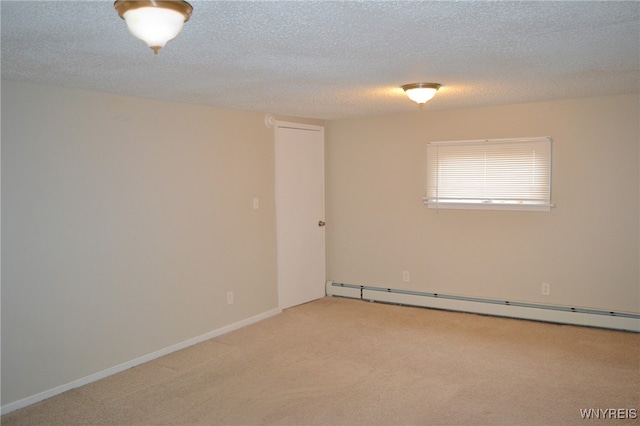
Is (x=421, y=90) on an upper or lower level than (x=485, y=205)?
upper

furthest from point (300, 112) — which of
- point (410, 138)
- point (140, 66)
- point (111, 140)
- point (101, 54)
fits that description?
point (101, 54)

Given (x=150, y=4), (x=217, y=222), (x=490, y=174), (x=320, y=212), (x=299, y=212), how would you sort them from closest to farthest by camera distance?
(x=150, y=4) → (x=217, y=222) → (x=490, y=174) → (x=299, y=212) → (x=320, y=212)

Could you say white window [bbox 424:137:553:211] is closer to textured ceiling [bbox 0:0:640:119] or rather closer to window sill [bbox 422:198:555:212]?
window sill [bbox 422:198:555:212]

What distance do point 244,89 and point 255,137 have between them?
4.63 feet

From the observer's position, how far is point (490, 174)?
17.8ft

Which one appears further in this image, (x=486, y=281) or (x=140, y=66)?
(x=486, y=281)

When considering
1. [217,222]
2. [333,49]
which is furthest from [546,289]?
[333,49]

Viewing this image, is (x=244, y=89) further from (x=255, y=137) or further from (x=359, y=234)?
(x=359, y=234)

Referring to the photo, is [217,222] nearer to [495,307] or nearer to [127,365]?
[127,365]

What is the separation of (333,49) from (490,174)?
10.2ft

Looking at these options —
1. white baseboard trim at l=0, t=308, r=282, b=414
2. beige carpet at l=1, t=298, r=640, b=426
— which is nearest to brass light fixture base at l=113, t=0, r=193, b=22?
beige carpet at l=1, t=298, r=640, b=426

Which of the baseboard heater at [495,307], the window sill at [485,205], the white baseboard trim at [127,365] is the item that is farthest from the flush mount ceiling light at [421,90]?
the white baseboard trim at [127,365]

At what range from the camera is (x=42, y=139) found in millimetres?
3633

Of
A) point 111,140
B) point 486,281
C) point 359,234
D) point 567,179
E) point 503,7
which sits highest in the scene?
point 503,7
